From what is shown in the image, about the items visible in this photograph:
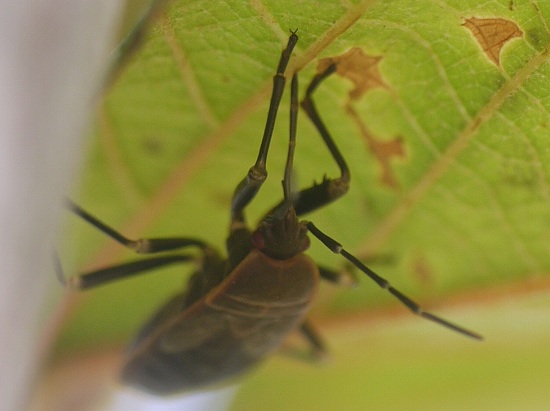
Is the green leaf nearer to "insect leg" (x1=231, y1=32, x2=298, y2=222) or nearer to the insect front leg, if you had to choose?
"insect leg" (x1=231, y1=32, x2=298, y2=222)

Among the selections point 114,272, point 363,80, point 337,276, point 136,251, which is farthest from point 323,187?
point 114,272

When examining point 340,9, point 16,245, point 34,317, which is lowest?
point 34,317

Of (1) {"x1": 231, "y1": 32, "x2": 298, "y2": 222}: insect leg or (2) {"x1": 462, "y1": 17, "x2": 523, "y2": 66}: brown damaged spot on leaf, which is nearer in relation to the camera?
(2) {"x1": 462, "y1": 17, "x2": 523, "y2": 66}: brown damaged spot on leaf

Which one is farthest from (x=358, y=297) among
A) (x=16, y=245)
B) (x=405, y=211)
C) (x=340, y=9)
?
(x=16, y=245)

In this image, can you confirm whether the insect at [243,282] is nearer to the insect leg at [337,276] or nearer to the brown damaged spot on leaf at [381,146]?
the insect leg at [337,276]

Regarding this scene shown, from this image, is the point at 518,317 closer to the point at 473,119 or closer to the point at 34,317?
the point at 473,119

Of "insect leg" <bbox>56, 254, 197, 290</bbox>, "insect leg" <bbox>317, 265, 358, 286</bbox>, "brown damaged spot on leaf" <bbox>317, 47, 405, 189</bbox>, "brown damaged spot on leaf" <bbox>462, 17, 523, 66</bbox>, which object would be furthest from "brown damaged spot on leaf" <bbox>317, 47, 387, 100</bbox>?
"insect leg" <bbox>56, 254, 197, 290</bbox>

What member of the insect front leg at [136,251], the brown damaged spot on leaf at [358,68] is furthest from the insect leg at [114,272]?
the brown damaged spot on leaf at [358,68]
